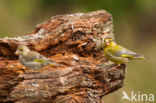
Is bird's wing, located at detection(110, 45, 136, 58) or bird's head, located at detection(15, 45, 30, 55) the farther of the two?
bird's wing, located at detection(110, 45, 136, 58)

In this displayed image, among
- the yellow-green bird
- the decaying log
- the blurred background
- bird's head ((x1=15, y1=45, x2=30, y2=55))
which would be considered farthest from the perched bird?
the blurred background

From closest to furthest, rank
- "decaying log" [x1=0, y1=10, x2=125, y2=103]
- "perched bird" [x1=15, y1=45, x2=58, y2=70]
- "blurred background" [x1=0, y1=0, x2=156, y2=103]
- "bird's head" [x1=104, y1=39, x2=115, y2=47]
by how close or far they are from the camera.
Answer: "decaying log" [x1=0, y1=10, x2=125, y2=103] < "perched bird" [x1=15, y1=45, x2=58, y2=70] < "bird's head" [x1=104, y1=39, x2=115, y2=47] < "blurred background" [x1=0, y1=0, x2=156, y2=103]

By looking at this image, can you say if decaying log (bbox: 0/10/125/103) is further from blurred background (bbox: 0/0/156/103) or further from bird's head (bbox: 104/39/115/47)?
blurred background (bbox: 0/0/156/103)

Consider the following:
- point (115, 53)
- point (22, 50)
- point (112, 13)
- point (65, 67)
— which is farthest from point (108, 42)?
point (112, 13)

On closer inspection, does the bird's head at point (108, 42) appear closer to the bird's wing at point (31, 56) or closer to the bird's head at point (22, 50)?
the bird's wing at point (31, 56)

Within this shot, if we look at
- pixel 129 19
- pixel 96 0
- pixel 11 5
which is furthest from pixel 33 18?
pixel 129 19

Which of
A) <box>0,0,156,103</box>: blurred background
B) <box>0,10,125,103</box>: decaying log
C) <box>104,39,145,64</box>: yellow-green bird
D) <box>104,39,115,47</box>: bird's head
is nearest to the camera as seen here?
<box>0,10,125,103</box>: decaying log

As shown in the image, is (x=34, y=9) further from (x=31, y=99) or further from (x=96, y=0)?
(x=31, y=99)

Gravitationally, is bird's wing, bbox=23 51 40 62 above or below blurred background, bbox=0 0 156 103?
below

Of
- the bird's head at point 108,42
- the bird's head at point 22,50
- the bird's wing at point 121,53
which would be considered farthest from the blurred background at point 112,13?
the bird's head at point 22,50
